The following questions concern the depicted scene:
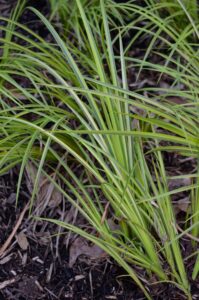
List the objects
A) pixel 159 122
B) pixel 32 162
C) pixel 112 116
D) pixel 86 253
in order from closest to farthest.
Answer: pixel 159 122, pixel 112 116, pixel 86 253, pixel 32 162

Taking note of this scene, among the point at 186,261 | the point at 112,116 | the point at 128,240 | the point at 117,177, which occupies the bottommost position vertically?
the point at 186,261

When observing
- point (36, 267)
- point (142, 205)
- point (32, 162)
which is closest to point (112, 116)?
point (142, 205)

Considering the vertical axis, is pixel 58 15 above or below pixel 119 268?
above

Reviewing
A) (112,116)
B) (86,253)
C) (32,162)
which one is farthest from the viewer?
(32,162)

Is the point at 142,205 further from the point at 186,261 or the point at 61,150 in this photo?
the point at 61,150

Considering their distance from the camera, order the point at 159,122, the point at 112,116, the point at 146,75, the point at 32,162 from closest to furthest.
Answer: the point at 159,122 < the point at 112,116 < the point at 32,162 < the point at 146,75

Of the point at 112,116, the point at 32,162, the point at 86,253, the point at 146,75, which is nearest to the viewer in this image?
the point at 112,116

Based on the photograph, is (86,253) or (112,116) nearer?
(112,116)

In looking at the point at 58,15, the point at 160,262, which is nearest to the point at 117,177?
the point at 160,262

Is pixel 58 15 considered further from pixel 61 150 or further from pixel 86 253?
pixel 86 253
